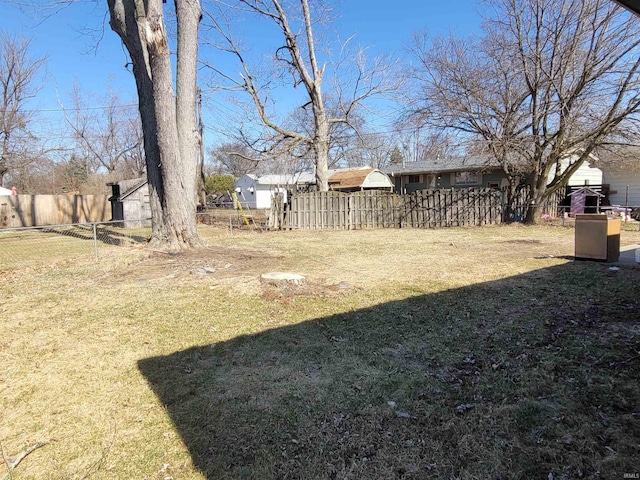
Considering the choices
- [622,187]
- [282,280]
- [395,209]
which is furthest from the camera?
[622,187]

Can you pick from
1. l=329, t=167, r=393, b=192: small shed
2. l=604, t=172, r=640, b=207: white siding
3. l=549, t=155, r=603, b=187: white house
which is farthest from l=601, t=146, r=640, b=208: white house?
l=329, t=167, r=393, b=192: small shed

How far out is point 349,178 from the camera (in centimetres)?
3491

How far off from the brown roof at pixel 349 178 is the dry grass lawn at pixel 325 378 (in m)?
27.2

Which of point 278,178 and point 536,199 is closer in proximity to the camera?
point 536,199

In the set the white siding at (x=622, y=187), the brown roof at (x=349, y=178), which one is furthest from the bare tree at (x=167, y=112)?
the brown roof at (x=349, y=178)

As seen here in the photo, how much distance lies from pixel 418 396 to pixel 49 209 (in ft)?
80.4

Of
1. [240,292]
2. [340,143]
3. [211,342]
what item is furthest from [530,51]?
[340,143]

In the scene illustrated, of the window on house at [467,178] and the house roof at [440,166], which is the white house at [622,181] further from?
the window on house at [467,178]

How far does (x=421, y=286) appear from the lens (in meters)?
6.06

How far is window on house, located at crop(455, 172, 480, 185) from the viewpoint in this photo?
2450 cm

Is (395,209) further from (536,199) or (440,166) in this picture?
(440,166)

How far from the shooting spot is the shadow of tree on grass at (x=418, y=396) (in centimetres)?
218

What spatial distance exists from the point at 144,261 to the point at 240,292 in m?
3.71

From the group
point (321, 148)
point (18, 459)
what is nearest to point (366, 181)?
point (321, 148)
